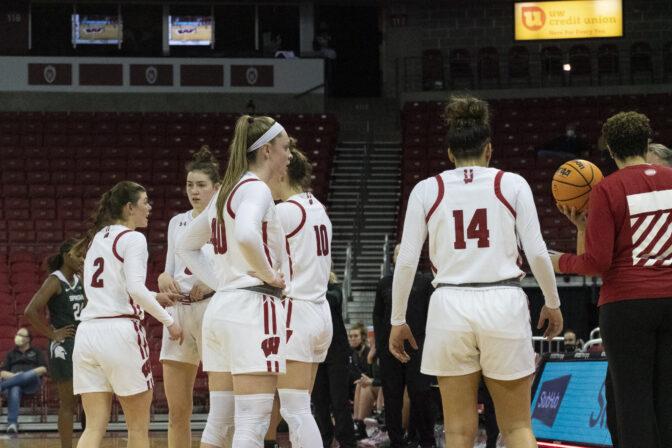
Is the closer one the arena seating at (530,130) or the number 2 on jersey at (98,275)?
the number 2 on jersey at (98,275)

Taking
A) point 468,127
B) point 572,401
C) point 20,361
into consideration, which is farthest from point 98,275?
point 20,361

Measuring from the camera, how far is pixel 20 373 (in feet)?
43.3

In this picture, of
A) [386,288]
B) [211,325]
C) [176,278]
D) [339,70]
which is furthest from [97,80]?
[211,325]

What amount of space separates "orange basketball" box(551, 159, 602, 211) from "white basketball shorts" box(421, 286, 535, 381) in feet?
2.67

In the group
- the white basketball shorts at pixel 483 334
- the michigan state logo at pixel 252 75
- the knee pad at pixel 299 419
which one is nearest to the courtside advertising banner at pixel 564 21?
the michigan state logo at pixel 252 75

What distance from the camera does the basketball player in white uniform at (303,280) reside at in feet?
18.9

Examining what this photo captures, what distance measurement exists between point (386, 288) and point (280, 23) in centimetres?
1650

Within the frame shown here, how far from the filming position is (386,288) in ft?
30.8

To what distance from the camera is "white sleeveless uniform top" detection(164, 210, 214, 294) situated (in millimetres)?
6855

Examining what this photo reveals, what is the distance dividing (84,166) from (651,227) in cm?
1683

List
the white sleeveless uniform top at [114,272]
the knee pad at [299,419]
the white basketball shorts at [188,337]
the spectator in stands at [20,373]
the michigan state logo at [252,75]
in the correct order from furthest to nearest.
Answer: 1. the michigan state logo at [252,75]
2. the spectator in stands at [20,373]
3. the white basketball shorts at [188,337]
4. the white sleeveless uniform top at [114,272]
5. the knee pad at [299,419]

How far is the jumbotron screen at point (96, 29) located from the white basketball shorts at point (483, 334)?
810 inches

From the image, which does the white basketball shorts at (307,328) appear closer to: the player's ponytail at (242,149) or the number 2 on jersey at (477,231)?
the player's ponytail at (242,149)

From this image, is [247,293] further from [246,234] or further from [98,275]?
[98,275]
